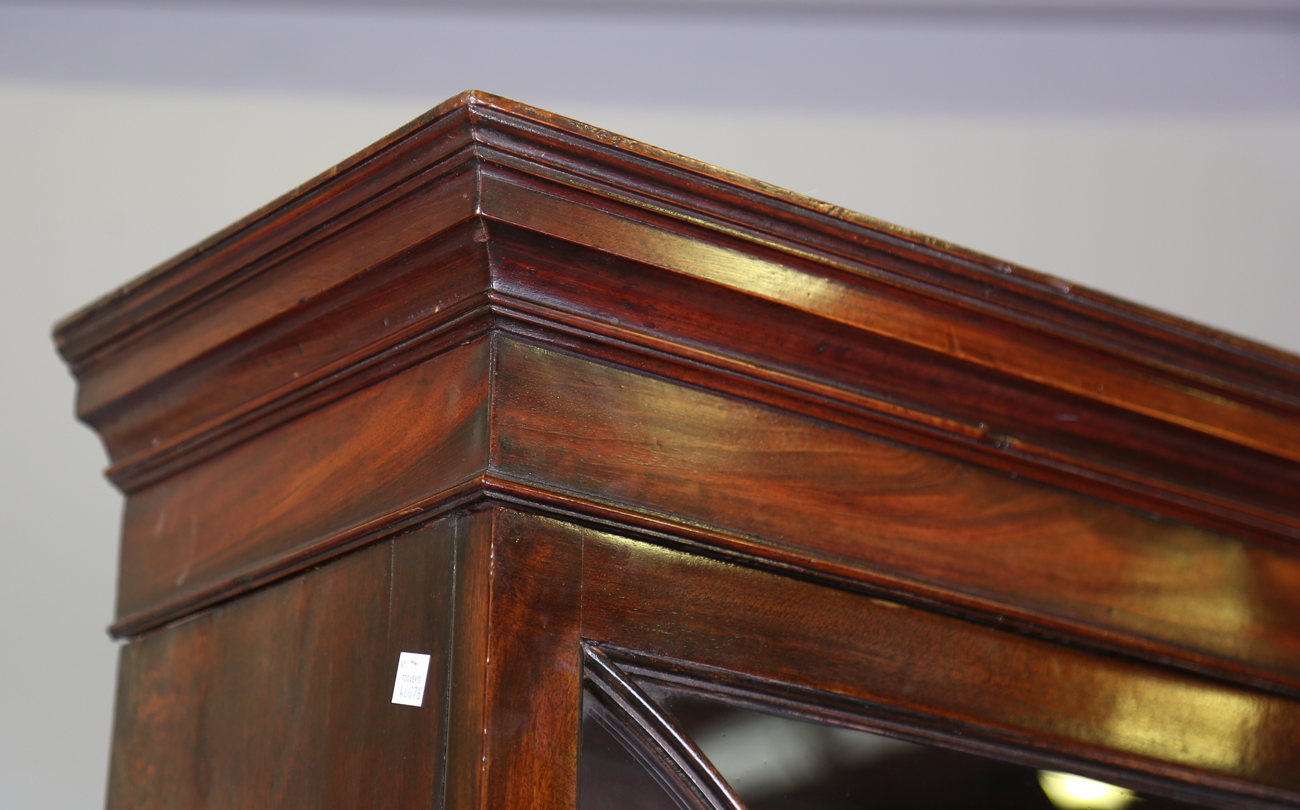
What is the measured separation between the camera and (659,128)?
2215mm

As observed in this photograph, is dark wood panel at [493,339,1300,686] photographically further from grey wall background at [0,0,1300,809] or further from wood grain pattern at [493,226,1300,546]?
grey wall background at [0,0,1300,809]

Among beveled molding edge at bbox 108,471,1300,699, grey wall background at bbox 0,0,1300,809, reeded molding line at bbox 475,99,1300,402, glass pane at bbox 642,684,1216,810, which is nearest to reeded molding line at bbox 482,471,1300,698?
beveled molding edge at bbox 108,471,1300,699

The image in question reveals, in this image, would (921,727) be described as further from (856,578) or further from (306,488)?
(306,488)

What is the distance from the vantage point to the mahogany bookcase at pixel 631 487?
91 cm

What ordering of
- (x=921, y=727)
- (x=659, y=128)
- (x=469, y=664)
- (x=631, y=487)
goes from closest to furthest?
1. (x=469, y=664)
2. (x=631, y=487)
3. (x=921, y=727)
4. (x=659, y=128)

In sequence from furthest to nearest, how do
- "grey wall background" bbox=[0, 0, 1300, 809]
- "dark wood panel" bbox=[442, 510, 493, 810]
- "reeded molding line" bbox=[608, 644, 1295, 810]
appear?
"grey wall background" bbox=[0, 0, 1300, 809]
"reeded molding line" bbox=[608, 644, 1295, 810]
"dark wood panel" bbox=[442, 510, 493, 810]

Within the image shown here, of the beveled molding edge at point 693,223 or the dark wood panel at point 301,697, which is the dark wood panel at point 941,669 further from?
the beveled molding edge at point 693,223

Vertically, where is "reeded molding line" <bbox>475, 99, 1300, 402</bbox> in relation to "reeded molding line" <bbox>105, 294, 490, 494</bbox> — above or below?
above

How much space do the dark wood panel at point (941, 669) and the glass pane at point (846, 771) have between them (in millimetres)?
25

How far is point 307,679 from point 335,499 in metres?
0.13

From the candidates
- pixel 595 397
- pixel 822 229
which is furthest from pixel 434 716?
pixel 822 229

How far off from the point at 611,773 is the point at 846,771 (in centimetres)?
21

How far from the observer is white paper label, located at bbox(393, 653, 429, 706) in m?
0.88

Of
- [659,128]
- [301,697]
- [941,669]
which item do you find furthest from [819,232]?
[659,128]
